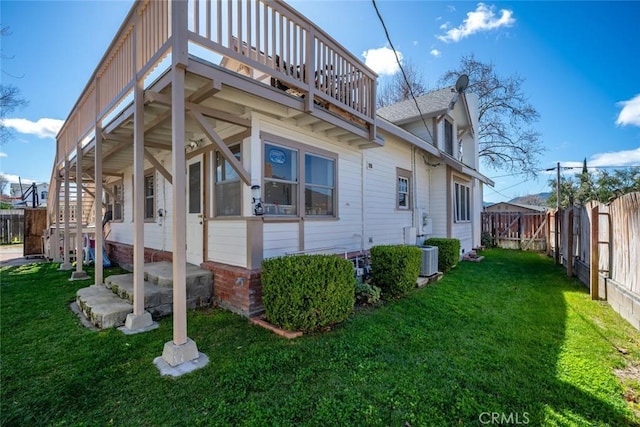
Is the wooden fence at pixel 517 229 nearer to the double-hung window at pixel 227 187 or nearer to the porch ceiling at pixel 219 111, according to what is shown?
the porch ceiling at pixel 219 111

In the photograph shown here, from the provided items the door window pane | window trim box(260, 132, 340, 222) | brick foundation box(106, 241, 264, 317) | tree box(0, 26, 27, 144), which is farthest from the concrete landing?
tree box(0, 26, 27, 144)

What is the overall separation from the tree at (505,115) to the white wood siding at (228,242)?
67.4 feet

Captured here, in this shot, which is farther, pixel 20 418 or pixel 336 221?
pixel 336 221

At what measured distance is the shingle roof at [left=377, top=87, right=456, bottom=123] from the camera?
9898 millimetres

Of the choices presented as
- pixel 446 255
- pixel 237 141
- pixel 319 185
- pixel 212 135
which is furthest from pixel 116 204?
pixel 446 255

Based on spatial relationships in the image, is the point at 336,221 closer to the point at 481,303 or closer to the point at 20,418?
the point at 481,303

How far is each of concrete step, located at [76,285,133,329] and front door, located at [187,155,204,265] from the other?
139 cm

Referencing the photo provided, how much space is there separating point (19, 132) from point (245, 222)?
15.8 metres

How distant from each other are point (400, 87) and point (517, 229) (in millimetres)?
12419

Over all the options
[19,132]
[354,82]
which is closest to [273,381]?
[354,82]

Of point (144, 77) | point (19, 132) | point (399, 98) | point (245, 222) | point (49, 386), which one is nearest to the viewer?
point (49, 386)

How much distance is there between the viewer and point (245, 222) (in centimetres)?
447

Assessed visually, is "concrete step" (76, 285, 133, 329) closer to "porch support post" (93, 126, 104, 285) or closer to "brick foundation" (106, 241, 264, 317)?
"porch support post" (93, 126, 104, 285)

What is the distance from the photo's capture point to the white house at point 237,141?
331 cm
